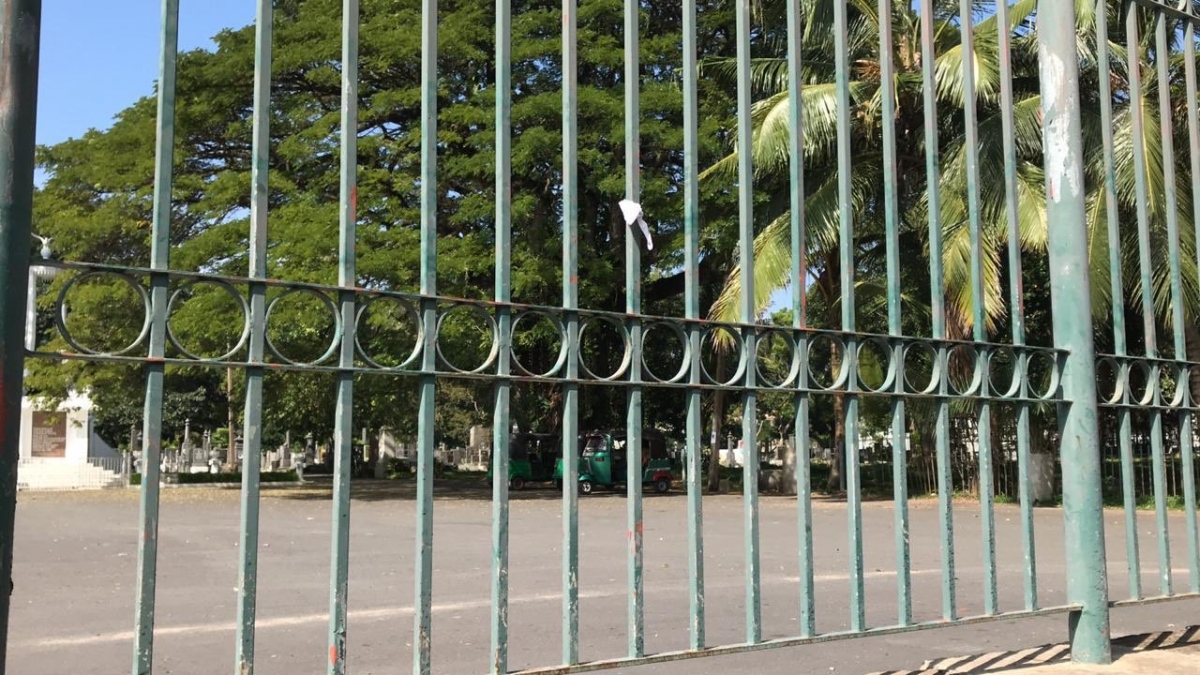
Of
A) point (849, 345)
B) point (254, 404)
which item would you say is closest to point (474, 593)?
point (849, 345)

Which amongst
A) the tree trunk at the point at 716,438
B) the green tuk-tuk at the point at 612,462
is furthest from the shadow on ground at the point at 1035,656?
the green tuk-tuk at the point at 612,462

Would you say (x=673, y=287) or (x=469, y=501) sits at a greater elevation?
(x=673, y=287)

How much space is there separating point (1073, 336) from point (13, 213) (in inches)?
183

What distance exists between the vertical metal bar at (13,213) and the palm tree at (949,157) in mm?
14016

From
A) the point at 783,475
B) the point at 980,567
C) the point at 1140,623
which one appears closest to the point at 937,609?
the point at 1140,623

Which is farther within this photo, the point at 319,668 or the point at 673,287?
the point at 673,287

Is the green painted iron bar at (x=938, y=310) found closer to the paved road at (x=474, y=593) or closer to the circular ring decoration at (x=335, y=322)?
the paved road at (x=474, y=593)

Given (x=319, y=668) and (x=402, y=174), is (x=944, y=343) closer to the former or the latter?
(x=319, y=668)

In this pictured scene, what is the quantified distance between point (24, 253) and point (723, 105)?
21.2 m

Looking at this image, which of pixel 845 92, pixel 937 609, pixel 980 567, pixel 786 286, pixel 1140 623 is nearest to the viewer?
pixel 845 92

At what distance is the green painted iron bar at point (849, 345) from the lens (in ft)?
15.0

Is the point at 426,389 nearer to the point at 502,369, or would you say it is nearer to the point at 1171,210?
the point at 502,369

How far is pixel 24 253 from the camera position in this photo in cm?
289

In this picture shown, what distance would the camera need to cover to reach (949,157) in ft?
63.9
